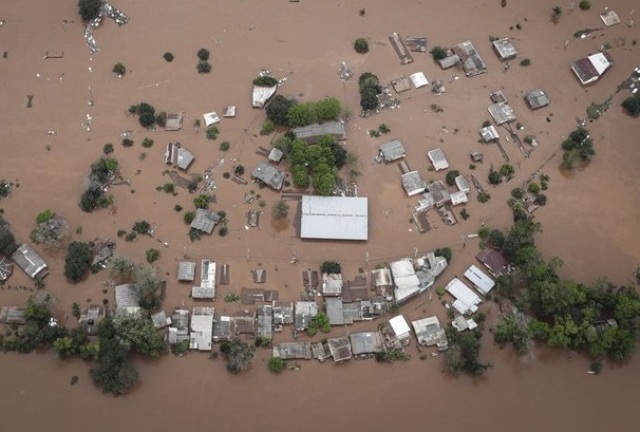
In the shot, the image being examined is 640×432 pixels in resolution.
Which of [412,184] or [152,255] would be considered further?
[412,184]

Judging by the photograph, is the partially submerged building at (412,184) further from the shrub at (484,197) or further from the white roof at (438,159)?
the shrub at (484,197)

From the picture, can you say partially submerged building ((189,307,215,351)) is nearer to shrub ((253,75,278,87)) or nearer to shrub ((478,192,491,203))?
shrub ((253,75,278,87))

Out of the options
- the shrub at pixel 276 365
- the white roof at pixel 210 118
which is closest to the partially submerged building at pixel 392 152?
the white roof at pixel 210 118

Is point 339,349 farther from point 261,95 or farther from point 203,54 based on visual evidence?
point 203,54

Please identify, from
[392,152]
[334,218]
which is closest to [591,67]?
[392,152]

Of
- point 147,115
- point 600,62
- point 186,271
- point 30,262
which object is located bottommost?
point 186,271

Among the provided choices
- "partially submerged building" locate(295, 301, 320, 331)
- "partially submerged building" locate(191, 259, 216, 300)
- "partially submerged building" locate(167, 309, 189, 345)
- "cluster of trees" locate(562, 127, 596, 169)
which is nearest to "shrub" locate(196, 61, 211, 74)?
"partially submerged building" locate(191, 259, 216, 300)
